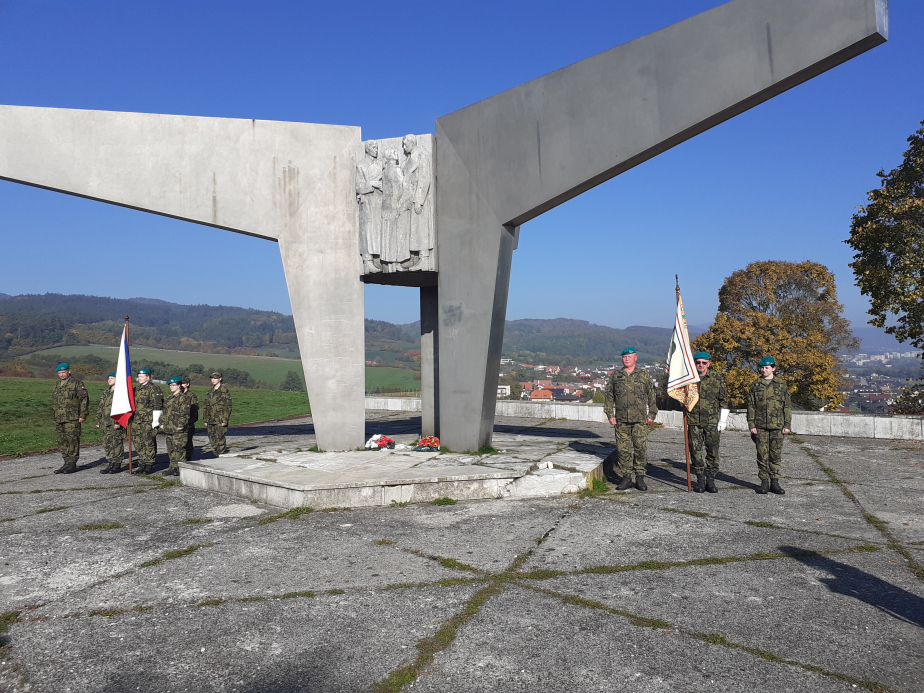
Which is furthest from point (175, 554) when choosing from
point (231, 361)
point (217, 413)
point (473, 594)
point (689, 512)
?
point (231, 361)

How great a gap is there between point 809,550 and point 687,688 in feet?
8.82

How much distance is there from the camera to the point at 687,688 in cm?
273

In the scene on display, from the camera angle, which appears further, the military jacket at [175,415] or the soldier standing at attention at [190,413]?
the soldier standing at attention at [190,413]

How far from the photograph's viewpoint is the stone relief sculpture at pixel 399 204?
859 centimetres

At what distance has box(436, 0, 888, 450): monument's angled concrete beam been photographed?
630 centimetres

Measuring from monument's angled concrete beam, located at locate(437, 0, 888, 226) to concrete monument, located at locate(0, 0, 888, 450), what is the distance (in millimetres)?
30

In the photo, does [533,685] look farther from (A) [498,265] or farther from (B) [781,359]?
(B) [781,359]

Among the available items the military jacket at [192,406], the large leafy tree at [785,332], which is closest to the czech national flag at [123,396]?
the military jacket at [192,406]

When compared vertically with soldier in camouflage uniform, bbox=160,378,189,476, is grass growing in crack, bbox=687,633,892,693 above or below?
below

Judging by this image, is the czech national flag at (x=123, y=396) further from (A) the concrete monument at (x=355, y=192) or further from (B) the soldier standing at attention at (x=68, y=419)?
(A) the concrete monument at (x=355, y=192)

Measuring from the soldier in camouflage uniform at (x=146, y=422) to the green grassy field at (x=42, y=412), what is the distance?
420 centimetres

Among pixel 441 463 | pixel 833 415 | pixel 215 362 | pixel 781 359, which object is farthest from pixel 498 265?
pixel 215 362

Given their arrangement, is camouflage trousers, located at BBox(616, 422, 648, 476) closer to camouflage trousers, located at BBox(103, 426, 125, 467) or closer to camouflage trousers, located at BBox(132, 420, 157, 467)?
camouflage trousers, located at BBox(132, 420, 157, 467)

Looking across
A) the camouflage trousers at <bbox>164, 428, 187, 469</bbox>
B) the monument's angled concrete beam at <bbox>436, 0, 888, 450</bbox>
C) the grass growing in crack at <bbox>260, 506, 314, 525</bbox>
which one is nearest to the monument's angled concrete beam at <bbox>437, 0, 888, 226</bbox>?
the monument's angled concrete beam at <bbox>436, 0, 888, 450</bbox>
